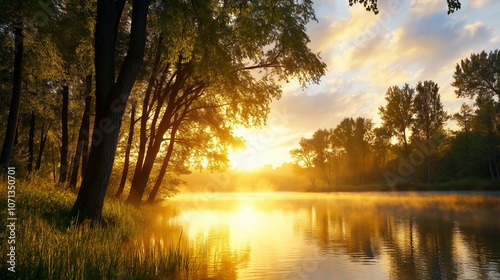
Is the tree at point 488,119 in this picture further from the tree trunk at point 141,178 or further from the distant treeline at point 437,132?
the tree trunk at point 141,178

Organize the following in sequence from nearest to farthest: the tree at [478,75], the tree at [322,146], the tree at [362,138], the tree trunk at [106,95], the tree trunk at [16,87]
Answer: the tree trunk at [106,95]
the tree trunk at [16,87]
the tree at [478,75]
the tree at [362,138]
the tree at [322,146]

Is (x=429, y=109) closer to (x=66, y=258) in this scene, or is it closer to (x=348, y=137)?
(x=348, y=137)

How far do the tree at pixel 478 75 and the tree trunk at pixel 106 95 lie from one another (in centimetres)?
5549

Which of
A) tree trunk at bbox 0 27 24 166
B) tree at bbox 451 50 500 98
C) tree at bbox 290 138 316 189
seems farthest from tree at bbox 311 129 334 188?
tree trunk at bbox 0 27 24 166

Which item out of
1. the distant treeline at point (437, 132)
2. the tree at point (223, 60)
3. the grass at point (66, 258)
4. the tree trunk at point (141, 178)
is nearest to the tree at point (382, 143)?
the distant treeline at point (437, 132)

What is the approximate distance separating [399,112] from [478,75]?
12380mm

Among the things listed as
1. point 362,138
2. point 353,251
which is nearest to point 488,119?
point 362,138

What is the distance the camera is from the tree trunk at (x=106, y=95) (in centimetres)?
991

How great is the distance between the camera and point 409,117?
2247 inches

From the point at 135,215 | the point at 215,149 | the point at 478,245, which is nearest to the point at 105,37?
the point at 135,215

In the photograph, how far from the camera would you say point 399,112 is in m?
56.9

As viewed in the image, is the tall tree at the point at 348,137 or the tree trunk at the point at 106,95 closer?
the tree trunk at the point at 106,95

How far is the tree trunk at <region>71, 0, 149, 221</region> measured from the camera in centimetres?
991

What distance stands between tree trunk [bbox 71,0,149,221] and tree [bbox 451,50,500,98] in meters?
55.5
